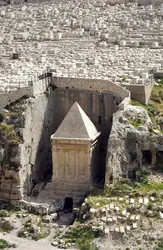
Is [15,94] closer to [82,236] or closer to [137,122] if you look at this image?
[137,122]

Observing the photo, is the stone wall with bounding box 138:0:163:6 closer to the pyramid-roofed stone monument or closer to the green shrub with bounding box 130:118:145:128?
the green shrub with bounding box 130:118:145:128

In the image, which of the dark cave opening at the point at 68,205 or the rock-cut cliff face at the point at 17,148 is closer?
the dark cave opening at the point at 68,205

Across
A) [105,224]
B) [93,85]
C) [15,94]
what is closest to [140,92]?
[93,85]

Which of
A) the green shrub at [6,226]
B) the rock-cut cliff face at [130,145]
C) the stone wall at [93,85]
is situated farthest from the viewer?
the stone wall at [93,85]

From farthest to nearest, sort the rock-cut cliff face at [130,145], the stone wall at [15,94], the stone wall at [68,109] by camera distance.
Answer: the stone wall at [68,109] → the stone wall at [15,94] → the rock-cut cliff face at [130,145]

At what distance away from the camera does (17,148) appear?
4841 cm

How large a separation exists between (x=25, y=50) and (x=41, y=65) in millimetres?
7712

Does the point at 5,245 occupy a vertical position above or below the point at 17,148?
below

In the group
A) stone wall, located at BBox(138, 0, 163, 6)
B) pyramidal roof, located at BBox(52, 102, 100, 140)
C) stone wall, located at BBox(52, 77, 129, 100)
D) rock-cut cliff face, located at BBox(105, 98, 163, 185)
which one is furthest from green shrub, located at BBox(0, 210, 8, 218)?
stone wall, located at BBox(138, 0, 163, 6)

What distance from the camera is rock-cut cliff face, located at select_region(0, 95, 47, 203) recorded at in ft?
159

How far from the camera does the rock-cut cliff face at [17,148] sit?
48.3 meters

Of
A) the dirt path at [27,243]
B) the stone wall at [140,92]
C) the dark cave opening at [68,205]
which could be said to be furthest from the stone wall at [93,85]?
the dirt path at [27,243]

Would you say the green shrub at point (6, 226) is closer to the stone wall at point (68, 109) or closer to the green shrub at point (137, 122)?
the stone wall at point (68, 109)

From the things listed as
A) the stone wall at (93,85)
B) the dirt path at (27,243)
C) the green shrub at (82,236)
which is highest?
the stone wall at (93,85)
